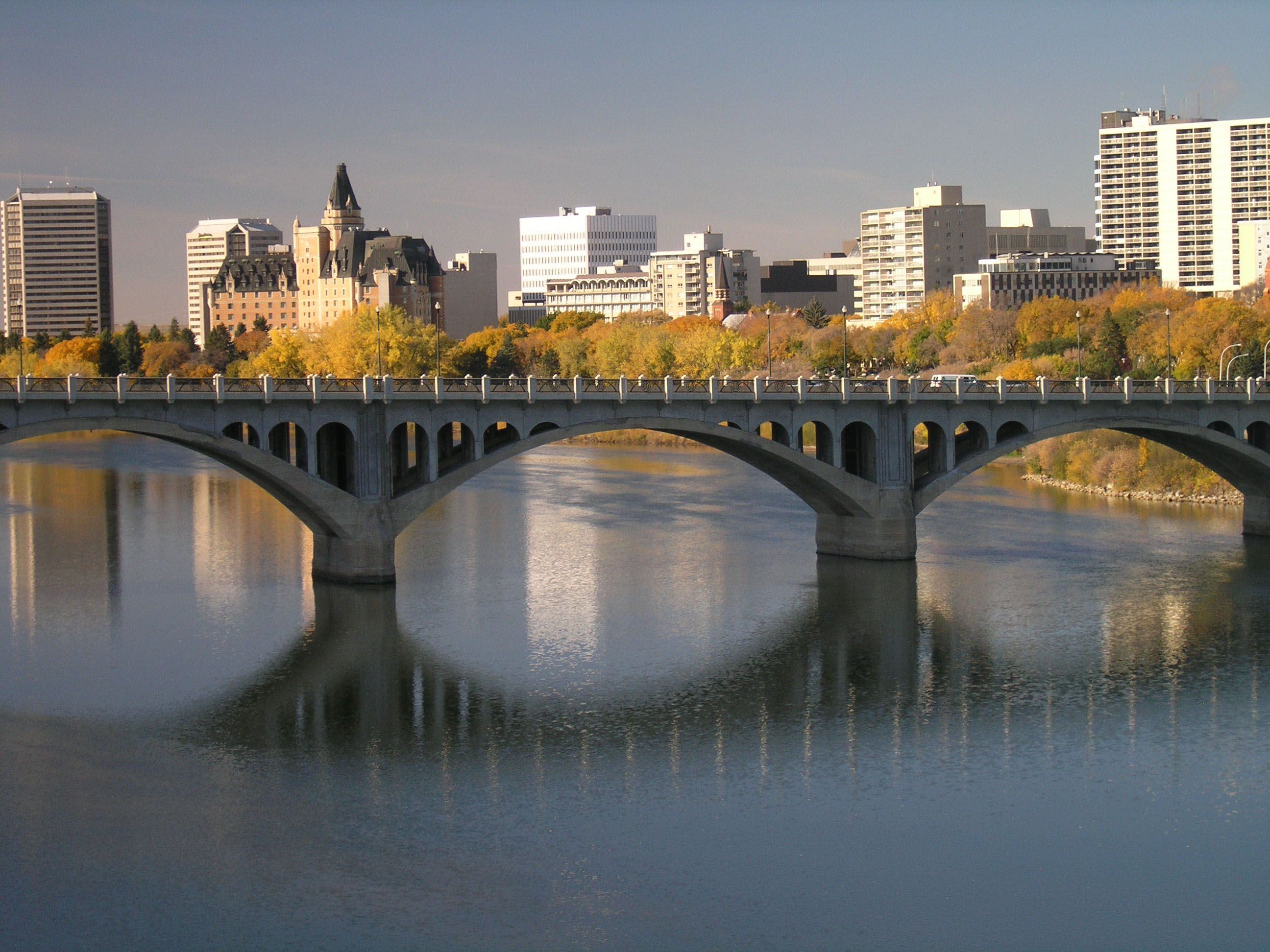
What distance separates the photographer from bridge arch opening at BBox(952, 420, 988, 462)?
5838 cm

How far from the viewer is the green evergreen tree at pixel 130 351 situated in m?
171

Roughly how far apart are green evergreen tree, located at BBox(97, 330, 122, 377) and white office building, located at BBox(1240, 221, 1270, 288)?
13299cm

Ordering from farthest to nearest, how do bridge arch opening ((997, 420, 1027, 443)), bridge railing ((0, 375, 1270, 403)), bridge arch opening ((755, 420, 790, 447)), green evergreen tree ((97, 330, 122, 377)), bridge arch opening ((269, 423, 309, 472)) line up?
green evergreen tree ((97, 330, 122, 377))
bridge arch opening ((997, 420, 1027, 443))
bridge arch opening ((755, 420, 790, 447))
bridge arch opening ((269, 423, 309, 472))
bridge railing ((0, 375, 1270, 403))

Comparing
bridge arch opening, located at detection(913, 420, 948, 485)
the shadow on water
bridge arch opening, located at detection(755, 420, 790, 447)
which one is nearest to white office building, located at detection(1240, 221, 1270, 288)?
bridge arch opening, located at detection(913, 420, 948, 485)

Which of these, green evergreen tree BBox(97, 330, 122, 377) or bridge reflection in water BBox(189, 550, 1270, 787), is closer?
bridge reflection in water BBox(189, 550, 1270, 787)

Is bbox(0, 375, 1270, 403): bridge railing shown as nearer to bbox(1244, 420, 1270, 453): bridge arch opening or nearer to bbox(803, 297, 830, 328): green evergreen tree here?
bbox(1244, 420, 1270, 453): bridge arch opening

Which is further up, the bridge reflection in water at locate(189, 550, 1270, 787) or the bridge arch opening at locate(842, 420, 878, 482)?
the bridge arch opening at locate(842, 420, 878, 482)

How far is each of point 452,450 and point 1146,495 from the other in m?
39.8

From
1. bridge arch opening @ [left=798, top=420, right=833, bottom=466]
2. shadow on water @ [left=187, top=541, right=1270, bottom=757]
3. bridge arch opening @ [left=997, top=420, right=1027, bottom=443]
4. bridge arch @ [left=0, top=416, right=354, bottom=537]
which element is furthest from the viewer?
bridge arch opening @ [left=997, top=420, right=1027, bottom=443]

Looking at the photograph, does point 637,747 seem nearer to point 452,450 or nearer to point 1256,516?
point 452,450

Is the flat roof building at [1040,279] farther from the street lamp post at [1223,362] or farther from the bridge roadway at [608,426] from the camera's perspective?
the bridge roadway at [608,426]

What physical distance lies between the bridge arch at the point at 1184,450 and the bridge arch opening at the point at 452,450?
16.8m

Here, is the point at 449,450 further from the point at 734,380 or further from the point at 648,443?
the point at 648,443

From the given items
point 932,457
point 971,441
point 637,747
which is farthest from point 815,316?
point 637,747
